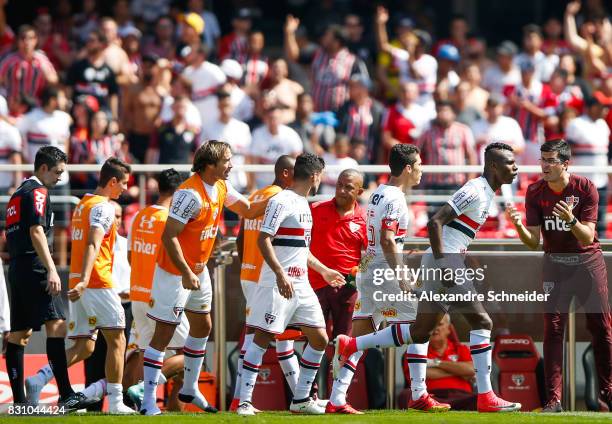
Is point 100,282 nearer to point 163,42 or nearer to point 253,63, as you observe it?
point 253,63

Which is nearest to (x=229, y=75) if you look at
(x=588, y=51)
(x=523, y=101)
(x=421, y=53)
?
(x=421, y=53)

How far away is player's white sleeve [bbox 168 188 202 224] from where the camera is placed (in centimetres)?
1049

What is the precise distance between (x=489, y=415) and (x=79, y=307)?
3.53 meters

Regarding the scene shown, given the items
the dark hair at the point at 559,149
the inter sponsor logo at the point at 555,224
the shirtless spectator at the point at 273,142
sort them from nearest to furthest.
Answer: the dark hair at the point at 559,149 → the inter sponsor logo at the point at 555,224 → the shirtless spectator at the point at 273,142

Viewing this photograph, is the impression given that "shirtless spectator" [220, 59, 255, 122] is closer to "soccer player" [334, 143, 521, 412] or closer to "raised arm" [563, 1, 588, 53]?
"raised arm" [563, 1, 588, 53]

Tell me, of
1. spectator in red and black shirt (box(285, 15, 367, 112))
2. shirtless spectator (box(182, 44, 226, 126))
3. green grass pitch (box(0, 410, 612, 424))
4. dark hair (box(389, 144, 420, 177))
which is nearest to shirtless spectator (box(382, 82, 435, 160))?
spectator in red and black shirt (box(285, 15, 367, 112))

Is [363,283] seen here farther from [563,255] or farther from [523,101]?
[523,101]

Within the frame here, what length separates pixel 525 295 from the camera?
12836 mm

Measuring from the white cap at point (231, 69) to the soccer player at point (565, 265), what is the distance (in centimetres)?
720

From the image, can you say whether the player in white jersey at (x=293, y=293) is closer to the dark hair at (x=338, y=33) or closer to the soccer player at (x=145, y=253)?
the soccer player at (x=145, y=253)

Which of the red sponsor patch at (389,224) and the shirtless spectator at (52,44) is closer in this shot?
the red sponsor patch at (389,224)

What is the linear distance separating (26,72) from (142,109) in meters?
1.66

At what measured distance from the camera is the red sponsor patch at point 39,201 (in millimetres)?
10742

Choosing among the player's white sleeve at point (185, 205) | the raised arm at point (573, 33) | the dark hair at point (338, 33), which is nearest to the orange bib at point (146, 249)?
the player's white sleeve at point (185, 205)
